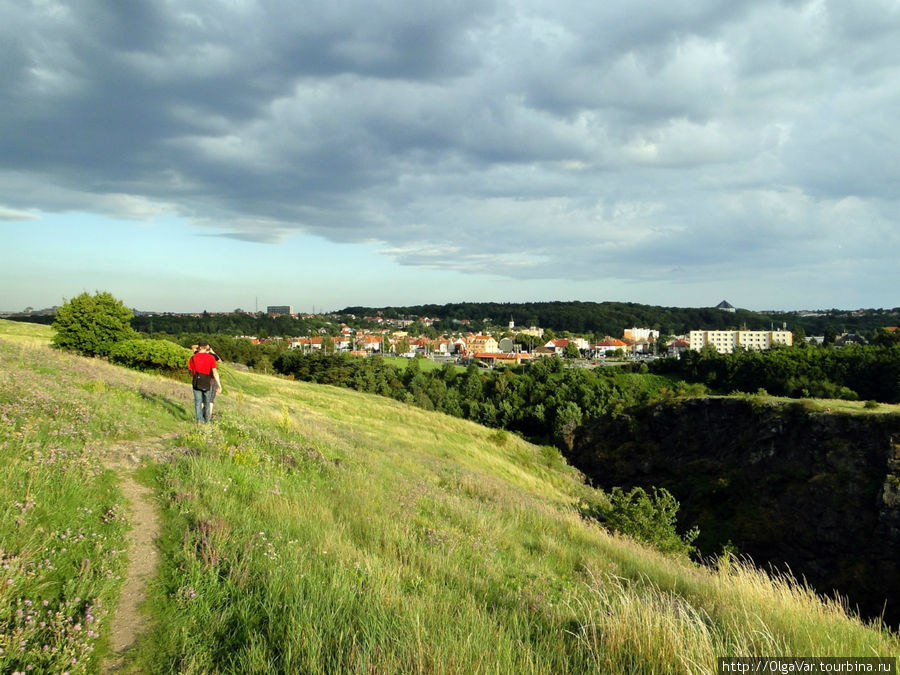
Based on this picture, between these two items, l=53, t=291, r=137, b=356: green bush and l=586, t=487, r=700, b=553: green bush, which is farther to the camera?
l=53, t=291, r=137, b=356: green bush

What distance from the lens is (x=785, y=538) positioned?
A: 28.5 metres

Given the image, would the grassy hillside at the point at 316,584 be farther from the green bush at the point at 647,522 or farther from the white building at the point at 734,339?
the white building at the point at 734,339

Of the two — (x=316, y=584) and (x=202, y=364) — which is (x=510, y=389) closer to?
(x=202, y=364)

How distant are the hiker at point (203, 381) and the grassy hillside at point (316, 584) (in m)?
1.78

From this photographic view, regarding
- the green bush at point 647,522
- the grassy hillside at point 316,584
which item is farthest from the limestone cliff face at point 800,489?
the grassy hillside at point 316,584

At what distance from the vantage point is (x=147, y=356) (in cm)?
3095

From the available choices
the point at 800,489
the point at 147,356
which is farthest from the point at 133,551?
the point at 800,489

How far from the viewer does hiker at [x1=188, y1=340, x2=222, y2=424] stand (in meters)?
10.7

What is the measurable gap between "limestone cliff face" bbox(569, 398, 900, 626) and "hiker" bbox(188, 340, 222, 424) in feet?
68.2

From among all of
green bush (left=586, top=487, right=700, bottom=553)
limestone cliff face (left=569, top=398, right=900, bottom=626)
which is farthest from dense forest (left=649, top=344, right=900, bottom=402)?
green bush (left=586, top=487, right=700, bottom=553)

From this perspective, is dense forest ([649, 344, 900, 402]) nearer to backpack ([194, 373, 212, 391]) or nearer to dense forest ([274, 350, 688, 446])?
dense forest ([274, 350, 688, 446])

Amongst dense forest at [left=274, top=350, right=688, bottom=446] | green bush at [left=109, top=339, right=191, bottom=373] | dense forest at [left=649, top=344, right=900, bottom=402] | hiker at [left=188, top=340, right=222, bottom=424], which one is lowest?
dense forest at [left=274, top=350, right=688, bottom=446]

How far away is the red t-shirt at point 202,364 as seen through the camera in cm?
1070

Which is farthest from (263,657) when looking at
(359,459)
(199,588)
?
(359,459)
